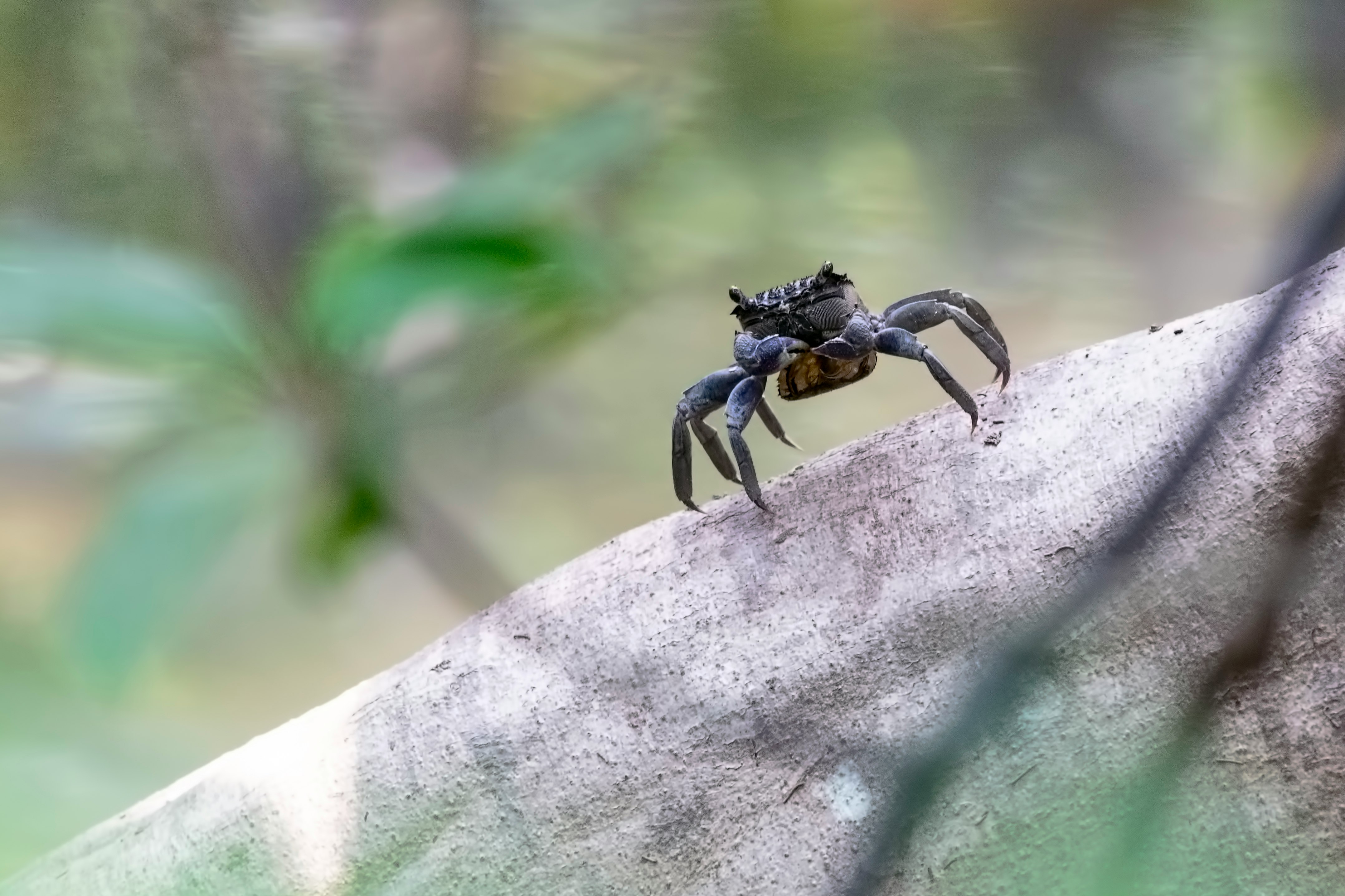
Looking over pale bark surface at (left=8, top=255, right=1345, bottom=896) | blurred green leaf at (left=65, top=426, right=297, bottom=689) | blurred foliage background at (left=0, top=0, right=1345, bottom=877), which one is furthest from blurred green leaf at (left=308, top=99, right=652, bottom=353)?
pale bark surface at (left=8, top=255, right=1345, bottom=896)

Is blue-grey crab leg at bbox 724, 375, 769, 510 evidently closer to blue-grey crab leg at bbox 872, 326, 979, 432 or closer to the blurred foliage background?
blue-grey crab leg at bbox 872, 326, 979, 432

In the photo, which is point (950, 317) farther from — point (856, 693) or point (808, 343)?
point (856, 693)

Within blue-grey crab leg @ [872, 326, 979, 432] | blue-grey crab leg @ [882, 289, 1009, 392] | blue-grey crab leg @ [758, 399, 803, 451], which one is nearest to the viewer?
blue-grey crab leg @ [872, 326, 979, 432]

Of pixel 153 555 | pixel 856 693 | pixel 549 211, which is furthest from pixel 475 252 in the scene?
pixel 856 693

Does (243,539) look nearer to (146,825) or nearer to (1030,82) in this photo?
(146,825)

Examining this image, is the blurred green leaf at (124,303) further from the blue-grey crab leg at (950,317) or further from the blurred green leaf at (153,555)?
the blue-grey crab leg at (950,317)

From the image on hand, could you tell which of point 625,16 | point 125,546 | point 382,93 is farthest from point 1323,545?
point 382,93
